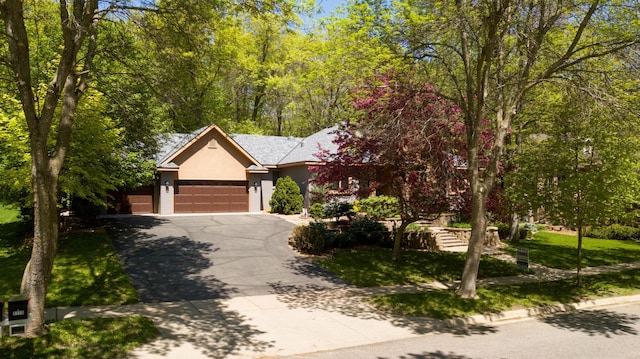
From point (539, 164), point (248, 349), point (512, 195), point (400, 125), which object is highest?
point (400, 125)

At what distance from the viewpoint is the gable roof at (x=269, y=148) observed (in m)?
26.1

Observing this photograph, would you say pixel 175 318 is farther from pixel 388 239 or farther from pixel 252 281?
pixel 388 239

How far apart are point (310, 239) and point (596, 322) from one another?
953 centimetres

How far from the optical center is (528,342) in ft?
27.8

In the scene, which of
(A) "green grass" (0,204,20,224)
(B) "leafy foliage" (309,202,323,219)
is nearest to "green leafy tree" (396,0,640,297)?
(B) "leafy foliage" (309,202,323,219)

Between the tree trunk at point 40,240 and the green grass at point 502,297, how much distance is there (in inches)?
287

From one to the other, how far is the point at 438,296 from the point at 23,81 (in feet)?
34.6

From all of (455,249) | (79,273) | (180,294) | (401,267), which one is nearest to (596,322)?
(401,267)

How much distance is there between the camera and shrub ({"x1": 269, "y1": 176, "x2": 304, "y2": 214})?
26516 mm

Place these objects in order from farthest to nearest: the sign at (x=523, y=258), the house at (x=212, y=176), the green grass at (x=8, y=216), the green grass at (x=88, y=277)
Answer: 1. the house at (x=212, y=176)
2. the green grass at (x=8, y=216)
3. the sign at (x=523, y=258)
4. the green grass at (x=88, y=277)

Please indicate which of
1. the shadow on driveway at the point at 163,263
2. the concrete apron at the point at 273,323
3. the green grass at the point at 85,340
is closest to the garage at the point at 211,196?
the shadow on driveway at the point at 163,263

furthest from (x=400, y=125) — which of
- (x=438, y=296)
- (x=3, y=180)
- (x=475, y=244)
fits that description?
(x=3, y=180)

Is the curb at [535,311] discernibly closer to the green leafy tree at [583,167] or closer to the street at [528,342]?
the street at [528,342]

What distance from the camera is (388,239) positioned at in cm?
1873
